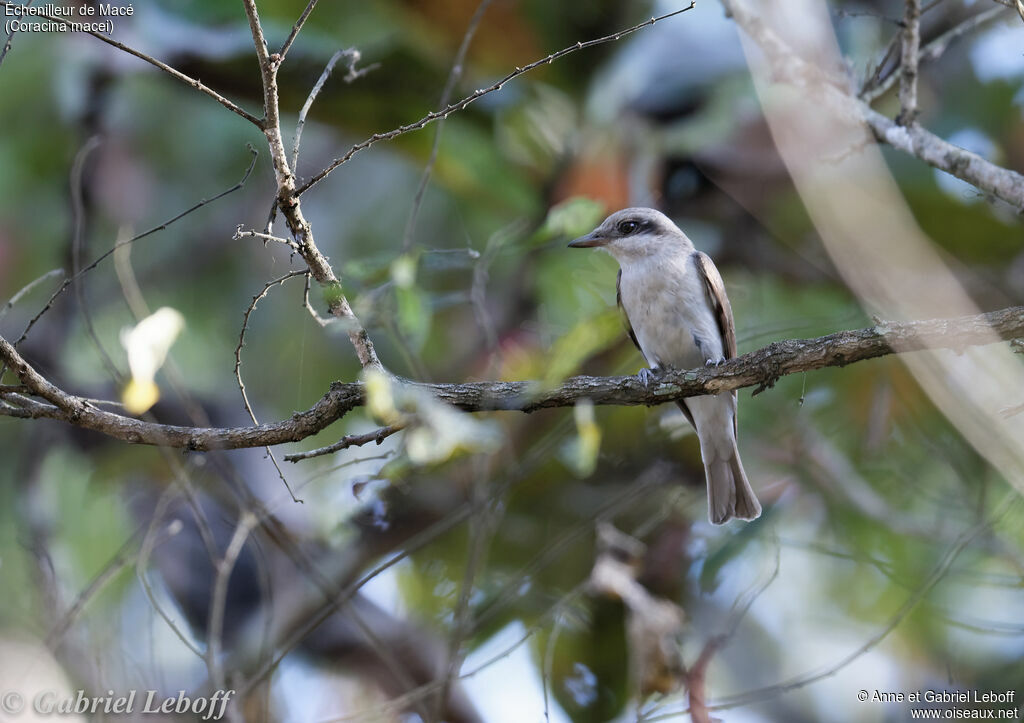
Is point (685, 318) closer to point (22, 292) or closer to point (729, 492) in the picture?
point (729, 492)

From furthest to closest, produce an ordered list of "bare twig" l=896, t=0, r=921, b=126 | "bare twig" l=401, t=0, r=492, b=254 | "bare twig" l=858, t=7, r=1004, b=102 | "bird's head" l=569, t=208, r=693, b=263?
"bird's head" l=569, t=208, r=693, b=263 < "bare twig" l=858, t=7, r=1004, b=102 < "bare twig" l=896, t=0, r=921, b=126 < "bare twig" l=401, t=0, r=492, b=254

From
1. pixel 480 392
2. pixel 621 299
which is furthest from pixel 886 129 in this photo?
pixel 480 392

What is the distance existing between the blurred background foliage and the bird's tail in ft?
0.83

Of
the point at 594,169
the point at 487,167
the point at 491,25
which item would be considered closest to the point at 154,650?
the point at 487,167

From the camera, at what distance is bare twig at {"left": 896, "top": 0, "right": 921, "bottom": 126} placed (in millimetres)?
4207

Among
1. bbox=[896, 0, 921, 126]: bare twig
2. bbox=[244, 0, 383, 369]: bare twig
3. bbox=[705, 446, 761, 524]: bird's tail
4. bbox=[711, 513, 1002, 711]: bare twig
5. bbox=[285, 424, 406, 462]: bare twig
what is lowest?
bbox=[711, 513, 1002, 711]: bare twig

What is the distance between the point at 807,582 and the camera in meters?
6.83

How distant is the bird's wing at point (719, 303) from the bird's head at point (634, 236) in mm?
201

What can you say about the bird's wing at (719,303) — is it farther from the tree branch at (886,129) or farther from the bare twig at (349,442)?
the bare twig at (349,442)

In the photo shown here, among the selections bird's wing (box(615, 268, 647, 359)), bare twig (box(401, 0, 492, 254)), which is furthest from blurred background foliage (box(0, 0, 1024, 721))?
bare twig (box(401, 0, 492, 254))

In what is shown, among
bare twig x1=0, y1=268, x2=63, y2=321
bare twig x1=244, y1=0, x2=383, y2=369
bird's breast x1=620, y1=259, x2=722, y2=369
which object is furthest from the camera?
bird's breast x1=620, y1=259, x2=722, y2=369

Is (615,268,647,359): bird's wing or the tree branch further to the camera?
(615,268,647,359): bird's wing

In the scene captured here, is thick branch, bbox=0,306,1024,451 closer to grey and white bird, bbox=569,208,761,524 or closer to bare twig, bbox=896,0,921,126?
bare twig, bbox=896,0,921,126

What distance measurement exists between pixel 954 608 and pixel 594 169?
3867mm
